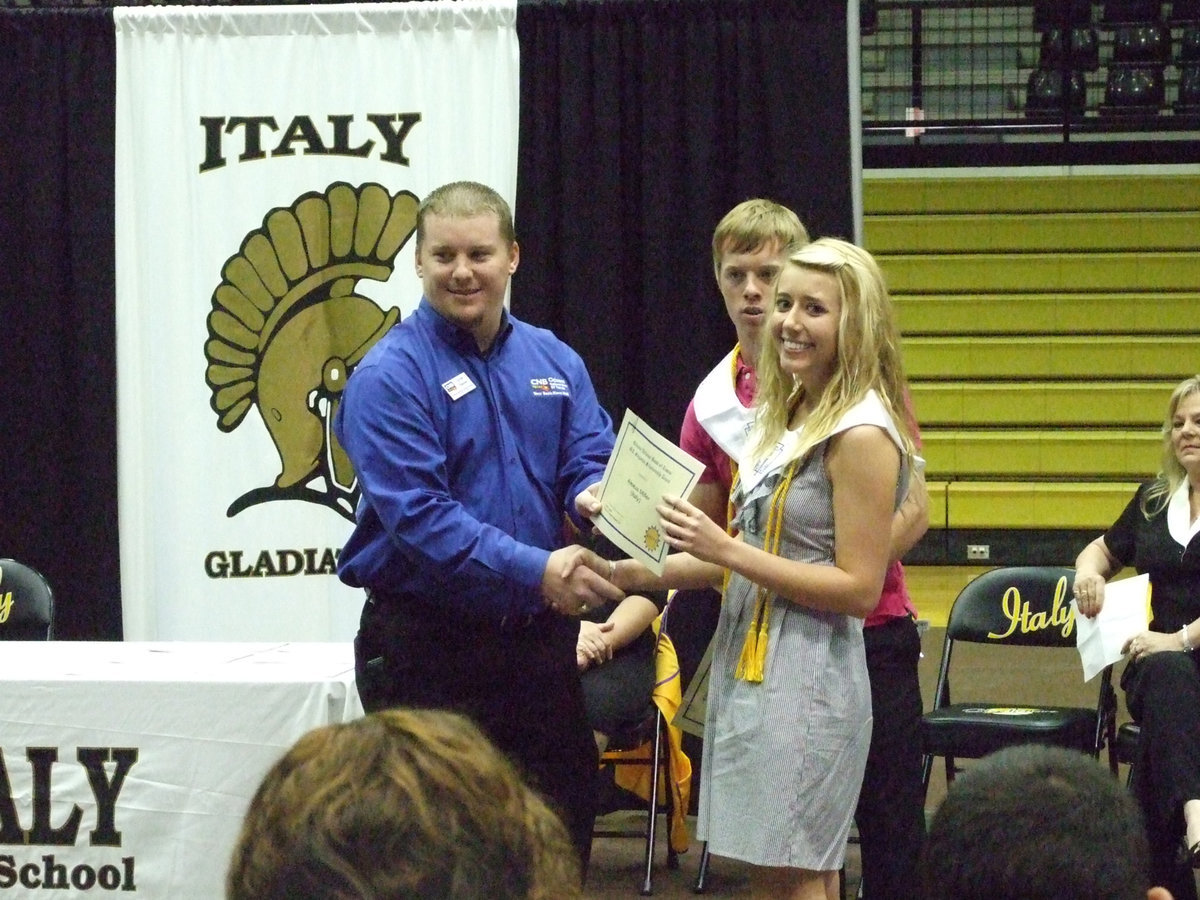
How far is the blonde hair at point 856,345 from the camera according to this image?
2422mm

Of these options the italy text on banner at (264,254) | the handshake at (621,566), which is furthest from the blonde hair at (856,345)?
the italy text on banner at (264,254)

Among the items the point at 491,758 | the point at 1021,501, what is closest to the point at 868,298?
the point at 491,758

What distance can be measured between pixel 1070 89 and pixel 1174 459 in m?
6.79

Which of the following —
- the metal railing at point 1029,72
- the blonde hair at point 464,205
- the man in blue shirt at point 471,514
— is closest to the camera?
the man in blue shirt at point 471,514

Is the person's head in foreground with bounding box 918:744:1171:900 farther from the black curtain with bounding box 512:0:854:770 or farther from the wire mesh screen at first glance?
the wire mesh screen

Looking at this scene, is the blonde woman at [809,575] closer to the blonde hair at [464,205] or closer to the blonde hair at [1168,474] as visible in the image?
the blonde hair at [464,205]

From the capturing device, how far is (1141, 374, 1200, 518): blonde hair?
4.31m

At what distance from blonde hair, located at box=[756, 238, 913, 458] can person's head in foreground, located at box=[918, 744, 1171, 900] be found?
130 centimetres

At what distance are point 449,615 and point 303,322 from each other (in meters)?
2.55

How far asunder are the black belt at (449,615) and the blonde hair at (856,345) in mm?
648

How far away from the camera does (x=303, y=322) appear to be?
5.05 m

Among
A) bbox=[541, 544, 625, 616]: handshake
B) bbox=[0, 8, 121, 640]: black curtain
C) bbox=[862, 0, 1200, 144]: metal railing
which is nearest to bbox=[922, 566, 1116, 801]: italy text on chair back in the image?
bbox=[541, 544, 625, 616]: handshake

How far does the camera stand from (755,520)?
2.52 meters

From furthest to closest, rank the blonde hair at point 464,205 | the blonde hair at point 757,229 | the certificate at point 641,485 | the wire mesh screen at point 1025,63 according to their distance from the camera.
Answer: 1. the wire mesh screen at point 1025,63
2. the blonde hair at point 757,229
3. the blonde hair at point 464,205
4. the certificate at point 641,485
